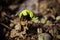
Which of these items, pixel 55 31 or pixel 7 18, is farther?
pixel 7 18

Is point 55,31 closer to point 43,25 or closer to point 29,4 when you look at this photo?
point 43,25

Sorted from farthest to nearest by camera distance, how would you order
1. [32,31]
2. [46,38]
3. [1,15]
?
[1,15], [32,31], [46,38]

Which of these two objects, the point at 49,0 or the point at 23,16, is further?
the point at 49,0

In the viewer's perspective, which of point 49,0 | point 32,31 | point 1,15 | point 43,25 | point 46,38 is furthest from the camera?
point 49,0

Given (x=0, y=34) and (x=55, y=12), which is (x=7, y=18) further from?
(x=55, y=12)

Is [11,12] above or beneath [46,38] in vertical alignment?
above

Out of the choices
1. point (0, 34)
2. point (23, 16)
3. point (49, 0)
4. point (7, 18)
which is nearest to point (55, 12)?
point (49, 0)

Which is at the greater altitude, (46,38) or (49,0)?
(49,0)

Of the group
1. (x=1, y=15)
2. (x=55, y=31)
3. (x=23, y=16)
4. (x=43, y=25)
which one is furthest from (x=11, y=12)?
(x=55, y=31)

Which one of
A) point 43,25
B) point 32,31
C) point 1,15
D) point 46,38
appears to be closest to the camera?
point 46,38
